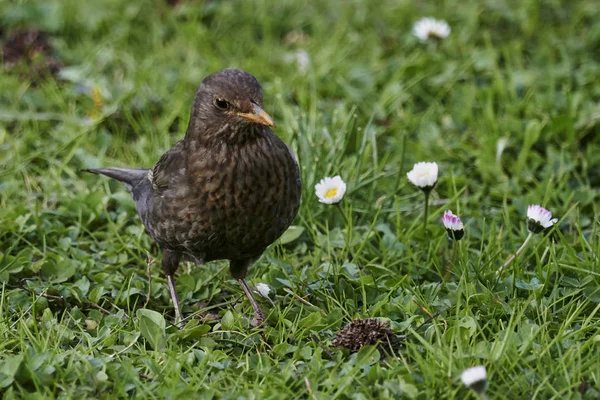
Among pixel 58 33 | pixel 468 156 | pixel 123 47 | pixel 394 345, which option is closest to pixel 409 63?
pixel 468 156

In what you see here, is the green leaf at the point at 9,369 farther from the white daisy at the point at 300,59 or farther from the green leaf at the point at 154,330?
the white daisy at the point at 300,59

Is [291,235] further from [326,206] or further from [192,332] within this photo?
[192,332]

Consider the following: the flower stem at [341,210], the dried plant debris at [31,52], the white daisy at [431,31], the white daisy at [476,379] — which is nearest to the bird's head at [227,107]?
the flower stem at [341,210]

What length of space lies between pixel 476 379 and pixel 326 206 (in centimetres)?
202

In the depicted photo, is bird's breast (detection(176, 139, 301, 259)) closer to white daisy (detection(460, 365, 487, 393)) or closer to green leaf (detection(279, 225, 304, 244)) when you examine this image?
green leaf (detection(279, 225, 304, 244))

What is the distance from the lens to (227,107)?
4.29 meters

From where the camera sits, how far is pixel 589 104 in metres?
6.24

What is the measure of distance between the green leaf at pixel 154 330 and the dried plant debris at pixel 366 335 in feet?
2.36

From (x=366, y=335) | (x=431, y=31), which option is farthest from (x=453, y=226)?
(x=431, y=31)

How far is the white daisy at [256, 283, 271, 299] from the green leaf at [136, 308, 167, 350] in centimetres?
57

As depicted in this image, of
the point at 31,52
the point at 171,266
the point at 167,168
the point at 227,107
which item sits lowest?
the point at 171,266

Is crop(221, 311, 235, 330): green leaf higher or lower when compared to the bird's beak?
lower

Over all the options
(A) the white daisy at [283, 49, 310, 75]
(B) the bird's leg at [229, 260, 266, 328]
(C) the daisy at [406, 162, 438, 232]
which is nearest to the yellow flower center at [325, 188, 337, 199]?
(C) the daisy at [406, 162, 438, 232]

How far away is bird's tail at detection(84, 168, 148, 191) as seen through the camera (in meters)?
5.13
